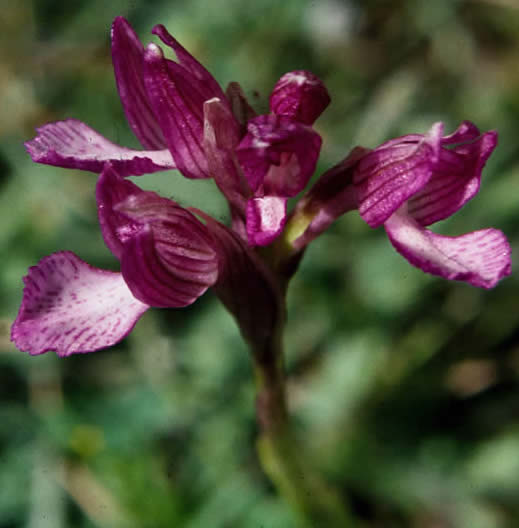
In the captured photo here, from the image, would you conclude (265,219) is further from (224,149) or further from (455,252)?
(455,252)

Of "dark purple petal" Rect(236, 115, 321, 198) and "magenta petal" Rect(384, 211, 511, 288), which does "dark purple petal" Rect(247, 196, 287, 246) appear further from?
"magenta petal" Rect(384, 211, 511, 288)

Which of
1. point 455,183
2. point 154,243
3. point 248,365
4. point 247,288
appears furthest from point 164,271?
point 248,365

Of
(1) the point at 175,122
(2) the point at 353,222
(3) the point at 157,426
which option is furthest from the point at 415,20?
(1) the point at 175,122

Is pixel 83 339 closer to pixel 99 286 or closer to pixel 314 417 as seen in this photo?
pixel 99 286

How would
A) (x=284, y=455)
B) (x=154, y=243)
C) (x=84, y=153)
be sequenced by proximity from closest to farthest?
(x=154, y=243) → (x=84, y=153) → (x=284, y=455)

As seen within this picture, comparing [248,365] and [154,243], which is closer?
[154,243]

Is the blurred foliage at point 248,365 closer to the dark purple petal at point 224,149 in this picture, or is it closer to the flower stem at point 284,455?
the flower stem at point 284,455

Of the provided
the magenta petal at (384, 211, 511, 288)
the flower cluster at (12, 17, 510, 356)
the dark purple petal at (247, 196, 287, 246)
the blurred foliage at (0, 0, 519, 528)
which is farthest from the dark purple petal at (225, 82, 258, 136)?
the blurred foliage at (0, 0, 519, 528)
